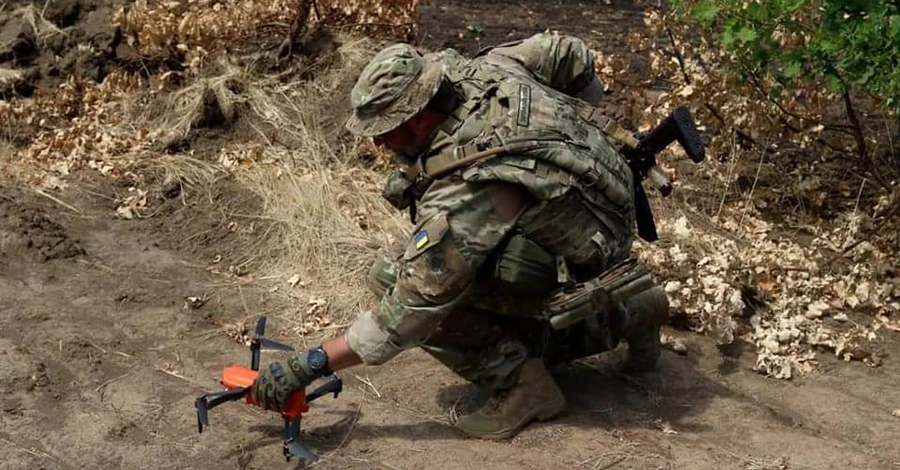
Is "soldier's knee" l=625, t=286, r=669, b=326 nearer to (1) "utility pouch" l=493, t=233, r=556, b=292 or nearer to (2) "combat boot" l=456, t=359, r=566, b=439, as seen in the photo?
(2) "combat boot" l=456, t=359, r=566, b=439

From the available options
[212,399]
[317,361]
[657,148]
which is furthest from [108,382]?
[657,148]

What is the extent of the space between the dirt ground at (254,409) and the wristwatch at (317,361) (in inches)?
15.6

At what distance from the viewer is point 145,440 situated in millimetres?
4332

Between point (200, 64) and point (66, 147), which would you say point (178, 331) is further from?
point (200, 64)

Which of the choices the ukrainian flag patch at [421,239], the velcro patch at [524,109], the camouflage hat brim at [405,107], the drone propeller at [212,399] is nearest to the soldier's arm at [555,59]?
the velcro patch at [524,109]

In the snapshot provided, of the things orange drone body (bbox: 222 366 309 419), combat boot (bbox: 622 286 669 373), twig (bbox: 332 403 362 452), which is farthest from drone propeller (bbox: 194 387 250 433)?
combat boot (bbox: 622 286 669 373)

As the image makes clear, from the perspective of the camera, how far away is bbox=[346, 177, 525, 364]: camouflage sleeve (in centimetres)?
391

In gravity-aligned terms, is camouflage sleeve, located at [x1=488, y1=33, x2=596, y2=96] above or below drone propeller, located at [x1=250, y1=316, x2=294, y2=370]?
above

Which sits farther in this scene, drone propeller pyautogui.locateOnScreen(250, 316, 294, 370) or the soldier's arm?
the soldier's arm

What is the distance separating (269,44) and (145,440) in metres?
4.14

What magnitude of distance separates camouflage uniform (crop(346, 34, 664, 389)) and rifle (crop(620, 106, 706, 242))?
0.22 meters

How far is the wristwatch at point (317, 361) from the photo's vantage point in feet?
13.1

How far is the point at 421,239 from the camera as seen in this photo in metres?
3.90

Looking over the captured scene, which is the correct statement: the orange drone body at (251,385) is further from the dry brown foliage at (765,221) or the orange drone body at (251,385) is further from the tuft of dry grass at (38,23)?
the tuft of dry grass at (38,23)
